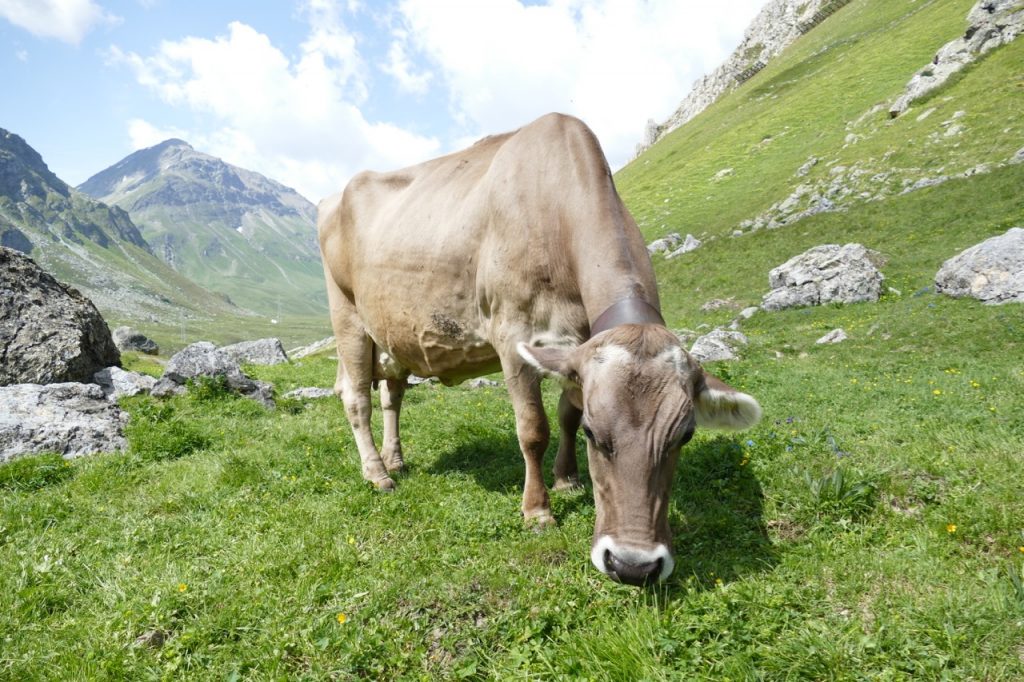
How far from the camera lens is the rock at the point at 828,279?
22.2 m

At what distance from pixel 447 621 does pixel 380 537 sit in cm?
177

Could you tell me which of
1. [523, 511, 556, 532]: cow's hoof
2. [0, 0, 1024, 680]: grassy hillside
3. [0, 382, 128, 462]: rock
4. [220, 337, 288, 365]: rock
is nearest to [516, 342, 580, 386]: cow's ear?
[0, 0, 1024, 680]: grassy hillside

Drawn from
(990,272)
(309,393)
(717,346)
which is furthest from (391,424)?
(990,272)

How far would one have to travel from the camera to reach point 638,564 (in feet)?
13.0

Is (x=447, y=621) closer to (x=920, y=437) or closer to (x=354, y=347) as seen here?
(x=354, y=347)

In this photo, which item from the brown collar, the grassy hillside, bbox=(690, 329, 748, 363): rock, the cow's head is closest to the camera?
the grassy hillside

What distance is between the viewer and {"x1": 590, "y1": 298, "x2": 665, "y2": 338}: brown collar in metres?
4.92

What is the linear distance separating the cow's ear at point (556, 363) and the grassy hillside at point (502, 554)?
1.60 metres

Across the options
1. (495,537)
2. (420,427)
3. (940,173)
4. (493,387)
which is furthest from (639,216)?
(495,537)

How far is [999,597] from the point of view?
376cm

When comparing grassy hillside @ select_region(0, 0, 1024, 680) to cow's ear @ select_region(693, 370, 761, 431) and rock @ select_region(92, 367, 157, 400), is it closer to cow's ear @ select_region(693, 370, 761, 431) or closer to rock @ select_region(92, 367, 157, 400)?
cow's ear @ select_region(693, 370, 761, 431)

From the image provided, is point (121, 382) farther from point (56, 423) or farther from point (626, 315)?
point (626, 315)

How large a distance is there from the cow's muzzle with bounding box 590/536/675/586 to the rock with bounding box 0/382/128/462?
29.8 ft

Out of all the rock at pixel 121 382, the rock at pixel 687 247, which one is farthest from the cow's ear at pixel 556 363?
the rock at pixel 687 247
